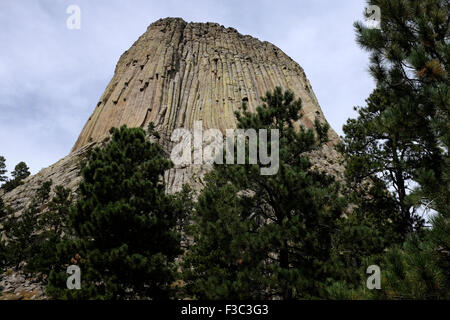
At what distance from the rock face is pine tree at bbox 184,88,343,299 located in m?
27.0

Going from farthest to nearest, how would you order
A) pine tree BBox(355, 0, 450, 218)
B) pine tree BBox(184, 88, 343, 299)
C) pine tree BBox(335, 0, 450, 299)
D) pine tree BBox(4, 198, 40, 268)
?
pine tree BBox(4, 198, 40, 268), pine tree BBox(184, 88, 343, 299), pine tree BBox(355, 0, 450, 218), pine tree BBox(335, 0, 450, 299)

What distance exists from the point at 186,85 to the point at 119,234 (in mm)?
48320

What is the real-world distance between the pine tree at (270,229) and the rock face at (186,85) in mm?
26990

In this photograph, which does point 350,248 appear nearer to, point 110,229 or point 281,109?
point 281,109

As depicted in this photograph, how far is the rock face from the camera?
153ft

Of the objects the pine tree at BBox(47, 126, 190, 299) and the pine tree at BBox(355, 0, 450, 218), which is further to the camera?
the pine tree at BBox(47, 126, 190, 299)

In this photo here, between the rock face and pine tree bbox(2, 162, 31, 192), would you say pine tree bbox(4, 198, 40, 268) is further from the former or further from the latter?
pine tree bbox(2, 162, 31, 192)

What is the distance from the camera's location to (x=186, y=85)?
2207 inches

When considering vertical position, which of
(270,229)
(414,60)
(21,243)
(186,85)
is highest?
(186,85)

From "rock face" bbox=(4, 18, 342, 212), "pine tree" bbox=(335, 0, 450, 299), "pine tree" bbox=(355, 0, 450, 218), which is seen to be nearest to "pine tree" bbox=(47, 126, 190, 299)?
"pine tree" bbox=(335, 0, 450, 299)

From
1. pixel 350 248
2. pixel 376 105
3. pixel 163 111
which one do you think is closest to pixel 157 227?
pixel 350 248

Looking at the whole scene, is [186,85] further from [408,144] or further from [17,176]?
[408,144]

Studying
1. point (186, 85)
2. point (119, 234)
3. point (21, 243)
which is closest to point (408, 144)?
point (119, 234)
